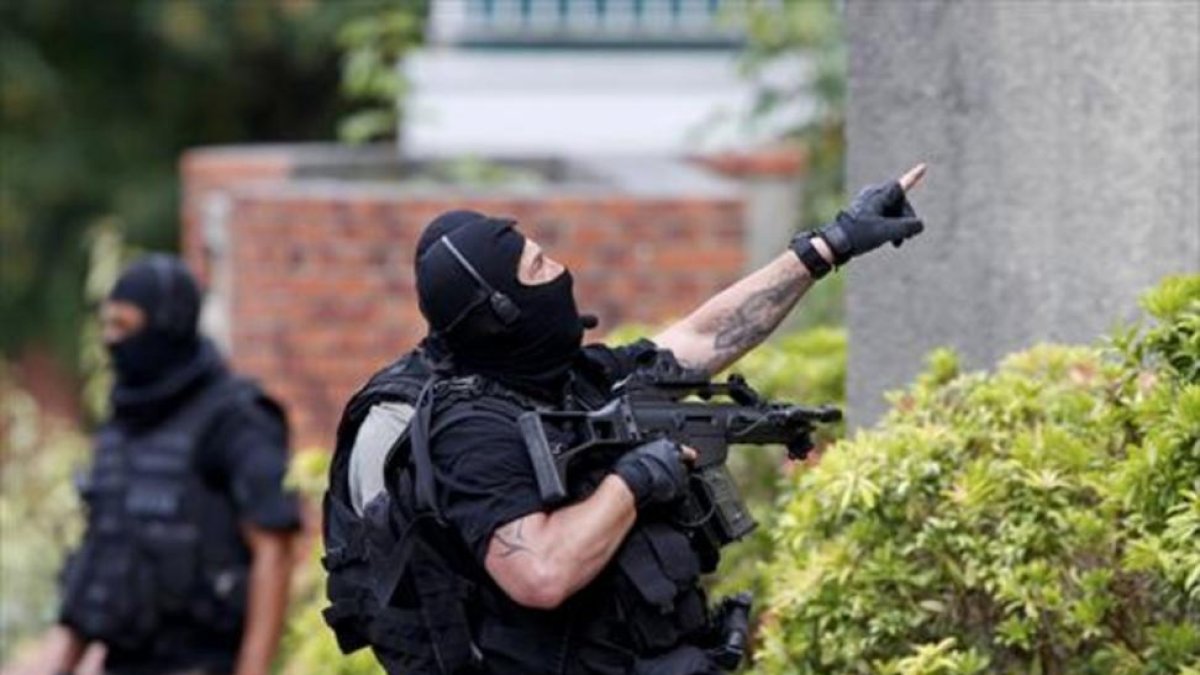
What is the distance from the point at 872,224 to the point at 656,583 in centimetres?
82

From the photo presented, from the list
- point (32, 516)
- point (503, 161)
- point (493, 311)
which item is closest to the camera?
point (493, 311)

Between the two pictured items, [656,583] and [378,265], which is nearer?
[656,583]

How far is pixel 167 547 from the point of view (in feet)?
26.8

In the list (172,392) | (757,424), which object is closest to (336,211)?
(172,392)

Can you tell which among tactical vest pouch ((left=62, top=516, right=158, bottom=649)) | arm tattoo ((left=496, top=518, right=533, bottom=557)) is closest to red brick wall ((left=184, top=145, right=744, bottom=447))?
tactical vest pouch ((left=62, top=516, right=158, bottom=649))

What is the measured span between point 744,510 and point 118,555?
2.95 metres

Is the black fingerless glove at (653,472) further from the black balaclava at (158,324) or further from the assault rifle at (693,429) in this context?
the black balaclava at (158,324)

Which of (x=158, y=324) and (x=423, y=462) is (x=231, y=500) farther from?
(x=423, y=462)

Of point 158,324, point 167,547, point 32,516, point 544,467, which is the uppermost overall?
point 544,467

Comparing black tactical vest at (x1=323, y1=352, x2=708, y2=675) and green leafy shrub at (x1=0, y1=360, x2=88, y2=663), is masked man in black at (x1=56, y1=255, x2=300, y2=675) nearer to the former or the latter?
green leafy shrub at (x1=0, y1=360, x2=88, y2=663)

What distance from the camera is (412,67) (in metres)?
14.2

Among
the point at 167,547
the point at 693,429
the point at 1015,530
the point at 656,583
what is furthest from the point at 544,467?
the point at 167,547

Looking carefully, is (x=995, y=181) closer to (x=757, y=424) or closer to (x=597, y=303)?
(x=757, y=424)

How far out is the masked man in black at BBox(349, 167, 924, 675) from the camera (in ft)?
17.5
